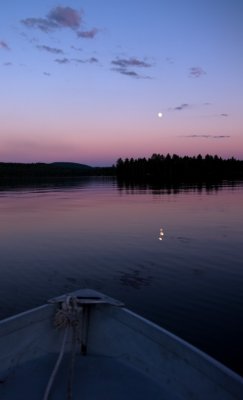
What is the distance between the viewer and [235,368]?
7707mm

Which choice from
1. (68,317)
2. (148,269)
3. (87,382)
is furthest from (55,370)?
(148,269)

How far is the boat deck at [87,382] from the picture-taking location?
5.46 m

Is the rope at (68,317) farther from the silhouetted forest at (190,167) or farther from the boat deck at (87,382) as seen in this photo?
the silhouetted forest at (190,167)

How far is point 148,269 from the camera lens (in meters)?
14.7

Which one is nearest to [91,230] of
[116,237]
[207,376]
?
[116,237]

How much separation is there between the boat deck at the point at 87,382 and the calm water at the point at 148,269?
9.26ft

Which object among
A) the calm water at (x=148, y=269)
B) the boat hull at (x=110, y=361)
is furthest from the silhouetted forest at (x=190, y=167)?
the boat hull at (x=110, y=361)

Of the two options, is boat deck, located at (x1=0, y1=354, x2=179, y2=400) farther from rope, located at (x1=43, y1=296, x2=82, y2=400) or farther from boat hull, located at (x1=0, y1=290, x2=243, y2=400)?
rope, located at (x1=43, y1=296, x2=82, y2=400)

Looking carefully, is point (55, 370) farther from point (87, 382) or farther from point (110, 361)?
point (110, 361)

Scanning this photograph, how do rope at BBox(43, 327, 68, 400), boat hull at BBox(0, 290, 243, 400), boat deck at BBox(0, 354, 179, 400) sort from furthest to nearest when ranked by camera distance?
1. boat deck at BBox(0, 354, 179, 400)
2. rope at BBox(43, 327, 68, 400)
3. boat hull at BBox(0, 290, 243, 400)

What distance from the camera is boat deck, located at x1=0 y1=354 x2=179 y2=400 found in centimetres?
546

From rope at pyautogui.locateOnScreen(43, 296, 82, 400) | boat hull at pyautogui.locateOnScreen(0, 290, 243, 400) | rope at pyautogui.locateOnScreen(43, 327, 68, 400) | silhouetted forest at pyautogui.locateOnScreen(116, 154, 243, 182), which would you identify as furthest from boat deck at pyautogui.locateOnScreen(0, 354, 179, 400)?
silhouetted forest at pyautogui.locateOnScreen(116, 154, 243, 182)

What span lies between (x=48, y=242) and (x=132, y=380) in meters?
14.8

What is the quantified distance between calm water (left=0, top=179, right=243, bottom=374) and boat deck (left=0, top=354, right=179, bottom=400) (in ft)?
9.26
